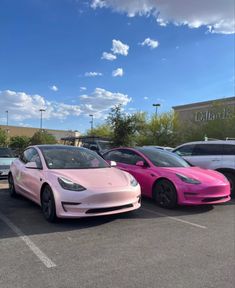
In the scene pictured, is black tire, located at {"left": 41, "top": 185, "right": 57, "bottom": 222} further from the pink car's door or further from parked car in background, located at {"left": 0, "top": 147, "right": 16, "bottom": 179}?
parked car in background, located at {"left": 0, "top": 147, "right": 16, "bottom": 179}

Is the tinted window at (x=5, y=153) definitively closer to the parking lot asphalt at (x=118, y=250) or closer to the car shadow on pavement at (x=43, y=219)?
the car shadow on pavement at (x=43, y=219)

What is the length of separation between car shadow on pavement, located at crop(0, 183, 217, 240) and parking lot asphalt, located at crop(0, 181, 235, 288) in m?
0.02

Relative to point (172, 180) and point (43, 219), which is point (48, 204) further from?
point (172, 180)

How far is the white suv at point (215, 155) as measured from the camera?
34.1 ft

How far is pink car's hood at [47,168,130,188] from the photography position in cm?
615

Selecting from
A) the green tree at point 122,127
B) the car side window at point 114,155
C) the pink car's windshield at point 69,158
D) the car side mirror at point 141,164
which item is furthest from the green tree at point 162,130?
the pink car's windshield at point 69,158

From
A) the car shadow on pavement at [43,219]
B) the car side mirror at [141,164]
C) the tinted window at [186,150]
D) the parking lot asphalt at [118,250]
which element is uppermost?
the tinted window at [186,150]

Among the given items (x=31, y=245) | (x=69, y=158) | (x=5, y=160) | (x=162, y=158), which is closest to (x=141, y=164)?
(x=162, y=158)

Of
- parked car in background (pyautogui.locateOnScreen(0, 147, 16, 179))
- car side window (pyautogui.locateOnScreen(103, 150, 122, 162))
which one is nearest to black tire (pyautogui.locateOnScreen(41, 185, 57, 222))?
car side window (pyautogui.locateOnScreen(103, 150, 122, 162))

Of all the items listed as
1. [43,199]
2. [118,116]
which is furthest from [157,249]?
[118,116]

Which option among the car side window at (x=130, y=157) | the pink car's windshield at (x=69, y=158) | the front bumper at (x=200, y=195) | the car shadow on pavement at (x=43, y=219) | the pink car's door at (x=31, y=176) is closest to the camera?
the car shadow on pavement at (x=43, y=219)

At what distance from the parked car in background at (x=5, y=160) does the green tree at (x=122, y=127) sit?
41.8 ft

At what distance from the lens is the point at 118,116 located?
27.0 meters

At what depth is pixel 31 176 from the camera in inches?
284
